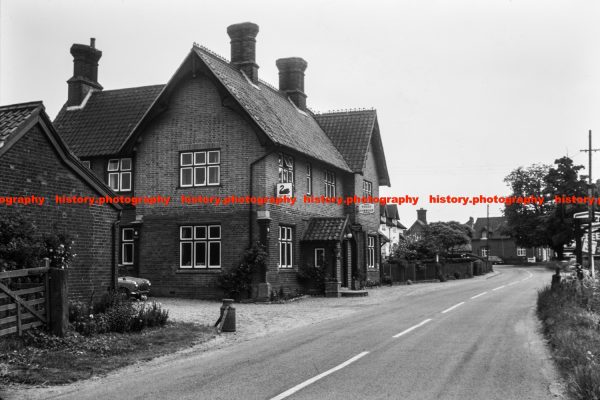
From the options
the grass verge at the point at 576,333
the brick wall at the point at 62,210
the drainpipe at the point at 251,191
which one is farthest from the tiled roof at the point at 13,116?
the drainpipe at the point at 251,191

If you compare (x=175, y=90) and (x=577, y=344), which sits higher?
(x=175, y=90)

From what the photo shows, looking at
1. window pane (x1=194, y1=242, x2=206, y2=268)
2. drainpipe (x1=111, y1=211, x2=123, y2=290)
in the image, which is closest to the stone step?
window pane (x1=194, y1=242, x2=206, y2=268)

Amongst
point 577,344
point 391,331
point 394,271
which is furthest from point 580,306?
point 394,271

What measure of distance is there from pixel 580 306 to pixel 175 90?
18127 mm

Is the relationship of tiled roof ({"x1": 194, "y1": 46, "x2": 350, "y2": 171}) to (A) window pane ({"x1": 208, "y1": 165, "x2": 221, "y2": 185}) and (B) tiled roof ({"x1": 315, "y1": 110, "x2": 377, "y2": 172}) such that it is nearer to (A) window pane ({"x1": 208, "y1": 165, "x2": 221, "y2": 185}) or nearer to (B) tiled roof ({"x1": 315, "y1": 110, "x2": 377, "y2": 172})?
(B) tiled roof ({"x1": 315, "y1": 110, "x2": 377, "y2": 172})

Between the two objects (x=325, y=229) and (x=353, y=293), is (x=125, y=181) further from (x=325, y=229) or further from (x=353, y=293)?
(x=353, y=293)

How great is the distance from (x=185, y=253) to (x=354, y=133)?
45.0 feet

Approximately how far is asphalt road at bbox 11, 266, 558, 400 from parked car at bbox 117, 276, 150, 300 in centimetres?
924

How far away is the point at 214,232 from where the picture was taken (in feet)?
87.1

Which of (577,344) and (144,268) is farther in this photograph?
(144,268)

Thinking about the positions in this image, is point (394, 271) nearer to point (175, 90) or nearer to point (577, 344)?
point (175, 90)

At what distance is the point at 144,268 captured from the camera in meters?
27.2

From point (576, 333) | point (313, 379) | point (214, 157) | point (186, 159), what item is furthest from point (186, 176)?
point (313, 379)

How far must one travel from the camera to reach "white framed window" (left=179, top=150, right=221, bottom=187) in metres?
26.7
